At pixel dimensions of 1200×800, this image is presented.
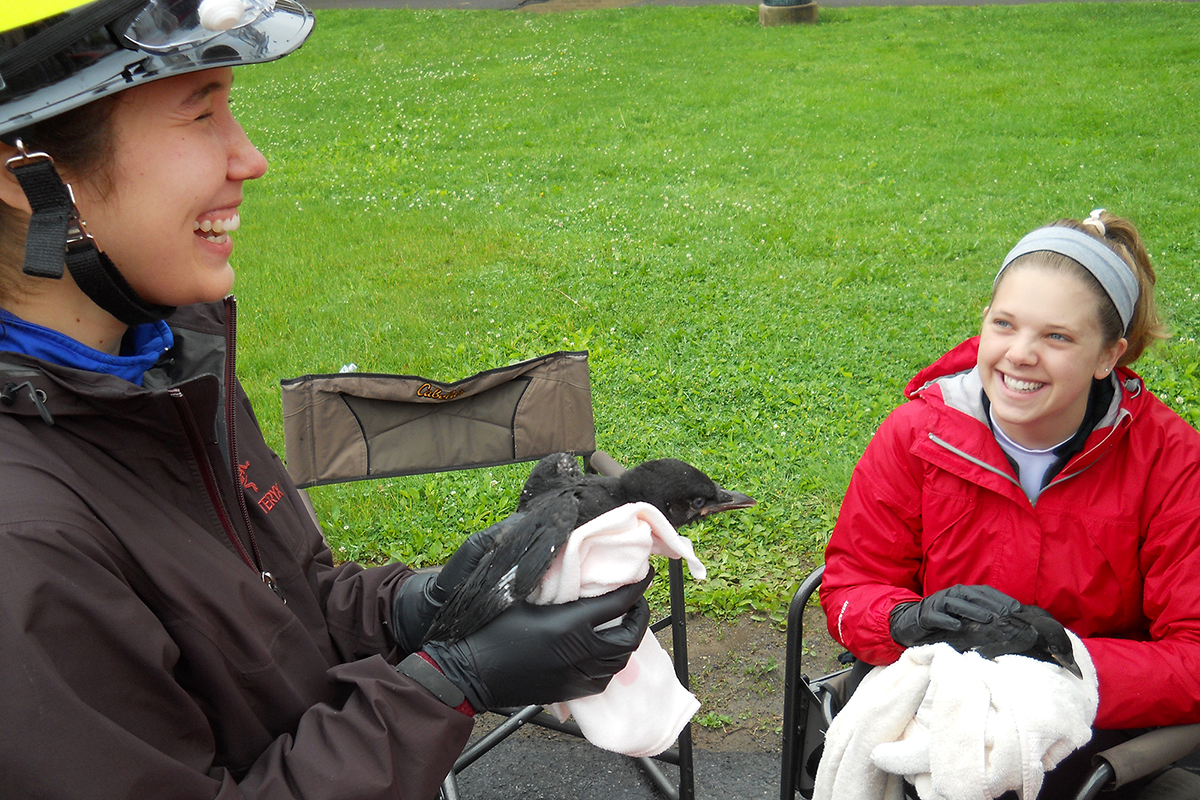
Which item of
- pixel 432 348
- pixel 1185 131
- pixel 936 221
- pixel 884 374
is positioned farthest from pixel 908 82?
pixel 432 348

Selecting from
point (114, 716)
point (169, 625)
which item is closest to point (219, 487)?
point (169, 625)

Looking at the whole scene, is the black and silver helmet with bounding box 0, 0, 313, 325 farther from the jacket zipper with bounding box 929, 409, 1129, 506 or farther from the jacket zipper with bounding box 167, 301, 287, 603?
the jacket zipper with bounding box 929, 409, 1129, 506

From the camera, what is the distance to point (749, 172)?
970 cm

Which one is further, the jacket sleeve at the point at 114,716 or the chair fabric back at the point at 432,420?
the chair fabric back at the point at 432,420

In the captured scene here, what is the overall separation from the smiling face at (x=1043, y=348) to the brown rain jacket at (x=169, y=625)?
5.70 feet

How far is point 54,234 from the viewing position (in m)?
1.41

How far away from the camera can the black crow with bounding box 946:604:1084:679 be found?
2190mm

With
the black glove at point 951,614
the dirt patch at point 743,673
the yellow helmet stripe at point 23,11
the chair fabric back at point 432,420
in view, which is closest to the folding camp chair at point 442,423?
the chair fabric back at point 432,420

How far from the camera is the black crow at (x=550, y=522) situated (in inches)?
80.5

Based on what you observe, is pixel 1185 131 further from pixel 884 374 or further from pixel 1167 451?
pixel 1167 451

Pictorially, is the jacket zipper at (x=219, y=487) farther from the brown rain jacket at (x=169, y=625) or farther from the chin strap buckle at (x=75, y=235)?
the chin strap buckle at (x=75, y=235)

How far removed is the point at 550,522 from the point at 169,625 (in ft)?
2.81

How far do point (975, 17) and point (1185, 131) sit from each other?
27.4 ft

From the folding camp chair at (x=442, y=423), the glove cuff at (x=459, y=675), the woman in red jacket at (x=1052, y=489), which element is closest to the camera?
the glove cuff at (x=459, y=675)
